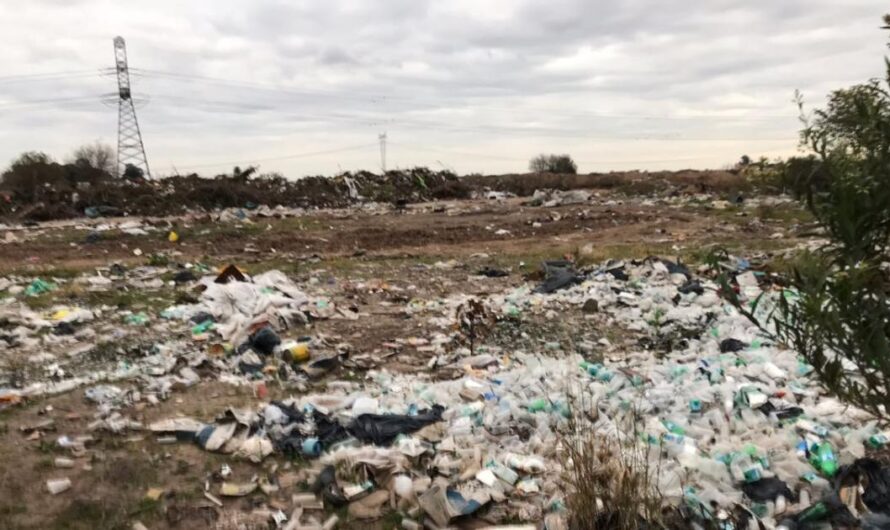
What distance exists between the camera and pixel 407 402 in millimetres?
4094

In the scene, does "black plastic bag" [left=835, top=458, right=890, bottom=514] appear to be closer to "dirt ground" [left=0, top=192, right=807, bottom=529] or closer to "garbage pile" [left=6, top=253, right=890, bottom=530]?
"garbage pile" [left=6, top=253, right=890, bottom=530]

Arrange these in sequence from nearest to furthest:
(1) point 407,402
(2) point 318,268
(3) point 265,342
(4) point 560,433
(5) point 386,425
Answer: (4) point 560,433 → (5) point 386,425 → (1) point 407,402 → (3) point 265,342 → (2) point 318,268

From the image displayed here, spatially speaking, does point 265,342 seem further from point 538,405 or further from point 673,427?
point 673,427

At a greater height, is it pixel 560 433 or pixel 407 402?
pixel 560 433

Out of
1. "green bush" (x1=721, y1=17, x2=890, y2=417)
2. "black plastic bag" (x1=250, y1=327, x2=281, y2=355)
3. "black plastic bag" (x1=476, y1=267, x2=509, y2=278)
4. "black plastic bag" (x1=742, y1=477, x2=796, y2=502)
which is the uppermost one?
"green bush" (x1=721, y1=17, x2=890, y2=417)

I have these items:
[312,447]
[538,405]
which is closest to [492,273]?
[538,405]

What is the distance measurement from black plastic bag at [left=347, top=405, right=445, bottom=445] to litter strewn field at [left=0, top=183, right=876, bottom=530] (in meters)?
0.01

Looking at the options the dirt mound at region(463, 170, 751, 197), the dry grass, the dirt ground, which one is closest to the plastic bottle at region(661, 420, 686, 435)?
the dry grass

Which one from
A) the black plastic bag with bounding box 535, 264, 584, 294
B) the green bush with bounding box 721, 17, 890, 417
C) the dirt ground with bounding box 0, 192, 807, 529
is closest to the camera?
the green bush with bounding box 721, 17, 890, 417

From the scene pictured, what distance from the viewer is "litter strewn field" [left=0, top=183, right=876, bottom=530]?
117 inches

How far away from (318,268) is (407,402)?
5443mm

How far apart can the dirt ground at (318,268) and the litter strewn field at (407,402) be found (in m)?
0.02

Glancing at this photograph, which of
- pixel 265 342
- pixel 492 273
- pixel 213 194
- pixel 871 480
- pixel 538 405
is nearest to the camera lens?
pixel 871 480

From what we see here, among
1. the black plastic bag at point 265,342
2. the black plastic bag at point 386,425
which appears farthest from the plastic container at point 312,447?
the black plastic bag at point 265,342
